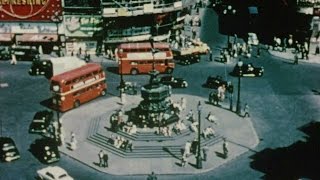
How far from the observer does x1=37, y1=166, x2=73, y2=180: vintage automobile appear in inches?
1847

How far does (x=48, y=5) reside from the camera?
80250mm

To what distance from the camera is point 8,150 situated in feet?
169

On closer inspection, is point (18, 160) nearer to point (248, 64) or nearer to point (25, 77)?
Answer: point (25, 77)

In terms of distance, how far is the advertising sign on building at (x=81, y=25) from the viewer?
8056 centimetres

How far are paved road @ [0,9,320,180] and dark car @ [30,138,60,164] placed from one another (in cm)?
59

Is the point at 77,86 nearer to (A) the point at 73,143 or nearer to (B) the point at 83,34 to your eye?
(A) the point at 73,143

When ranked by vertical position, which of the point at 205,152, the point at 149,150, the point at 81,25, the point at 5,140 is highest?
the point at 81,25

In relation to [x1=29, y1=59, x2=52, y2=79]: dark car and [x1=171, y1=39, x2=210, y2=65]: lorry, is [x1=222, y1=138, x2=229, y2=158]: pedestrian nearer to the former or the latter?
[x1=171, y1=39, x2=210, y2=65]: lorry

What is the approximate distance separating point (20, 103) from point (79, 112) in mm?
7409

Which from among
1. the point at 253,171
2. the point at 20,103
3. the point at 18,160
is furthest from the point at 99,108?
the point at 253,171

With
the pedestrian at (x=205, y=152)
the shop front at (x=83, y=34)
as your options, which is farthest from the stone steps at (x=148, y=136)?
the shop front at (x=83, y=34)

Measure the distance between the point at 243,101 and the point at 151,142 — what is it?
15.2 meters

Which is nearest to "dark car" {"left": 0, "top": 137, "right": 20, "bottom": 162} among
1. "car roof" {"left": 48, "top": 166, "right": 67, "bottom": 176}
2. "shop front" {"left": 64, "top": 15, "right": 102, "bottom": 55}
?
"car roof" {"left": 48, "top": 166, "right": 67, "bottom": 176}

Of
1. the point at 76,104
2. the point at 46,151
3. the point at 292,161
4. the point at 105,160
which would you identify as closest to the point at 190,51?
the point at 76,104
